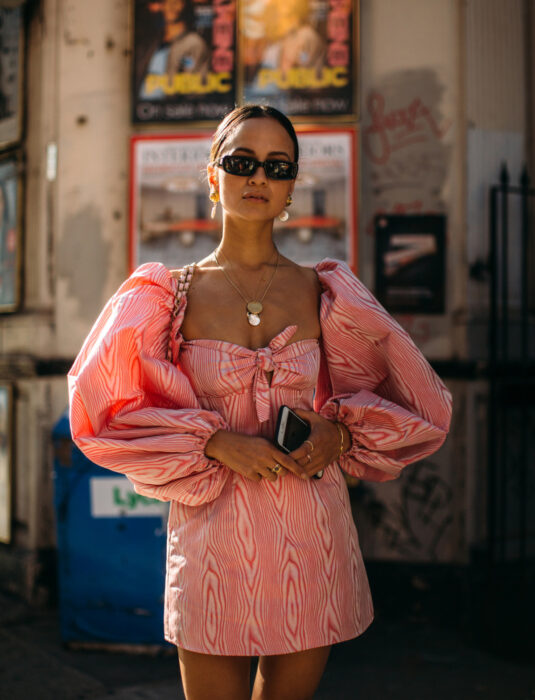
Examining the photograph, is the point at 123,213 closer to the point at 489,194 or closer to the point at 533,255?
the point at 489,194

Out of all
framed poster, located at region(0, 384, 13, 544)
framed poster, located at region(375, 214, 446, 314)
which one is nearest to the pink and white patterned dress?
framed poster, located at region(375, 214, 446, 314)

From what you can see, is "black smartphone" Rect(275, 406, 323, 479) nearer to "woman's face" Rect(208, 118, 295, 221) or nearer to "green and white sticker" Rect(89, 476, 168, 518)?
"woman's face" Rect(208, 118, 295, 221)

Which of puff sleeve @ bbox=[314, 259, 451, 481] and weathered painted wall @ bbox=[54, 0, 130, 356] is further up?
weathered painted wall @ bbox=[54, 0, 130, 356]

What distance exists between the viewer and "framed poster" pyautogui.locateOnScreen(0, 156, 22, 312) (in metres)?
5.14

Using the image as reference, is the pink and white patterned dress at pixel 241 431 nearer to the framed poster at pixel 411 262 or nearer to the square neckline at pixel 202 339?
the square neckline at pixel 202 339

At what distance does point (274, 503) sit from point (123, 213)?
3.43m

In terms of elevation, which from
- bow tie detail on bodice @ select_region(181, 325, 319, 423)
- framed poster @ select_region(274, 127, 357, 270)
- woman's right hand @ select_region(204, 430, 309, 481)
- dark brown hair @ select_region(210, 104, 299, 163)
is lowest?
woman's right hand @ select_region(204, 430, 309, 481)

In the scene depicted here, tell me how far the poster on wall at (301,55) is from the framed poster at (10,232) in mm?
1771

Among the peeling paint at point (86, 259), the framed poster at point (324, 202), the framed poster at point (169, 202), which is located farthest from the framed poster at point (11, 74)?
the framed poster at point (324, 202)

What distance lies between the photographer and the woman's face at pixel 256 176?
75.0 inches

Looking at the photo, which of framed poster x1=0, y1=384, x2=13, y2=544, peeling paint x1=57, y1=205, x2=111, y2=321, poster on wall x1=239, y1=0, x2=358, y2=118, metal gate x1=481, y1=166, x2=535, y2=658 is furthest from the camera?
framed poster x1=0, y1=384, x2=13, y2=544

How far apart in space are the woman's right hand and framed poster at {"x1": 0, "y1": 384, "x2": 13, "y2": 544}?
3.64m

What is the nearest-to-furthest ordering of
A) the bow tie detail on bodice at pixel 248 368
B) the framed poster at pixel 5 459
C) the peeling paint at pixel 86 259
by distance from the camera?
1. the bow tie detail on bodice at pixel 248 368
2. the peeling paint at pixel 86 259
3. the framed poster at pixel 5 459

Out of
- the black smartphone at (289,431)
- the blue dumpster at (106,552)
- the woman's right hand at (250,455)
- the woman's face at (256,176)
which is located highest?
the woman's face at (256,176)
